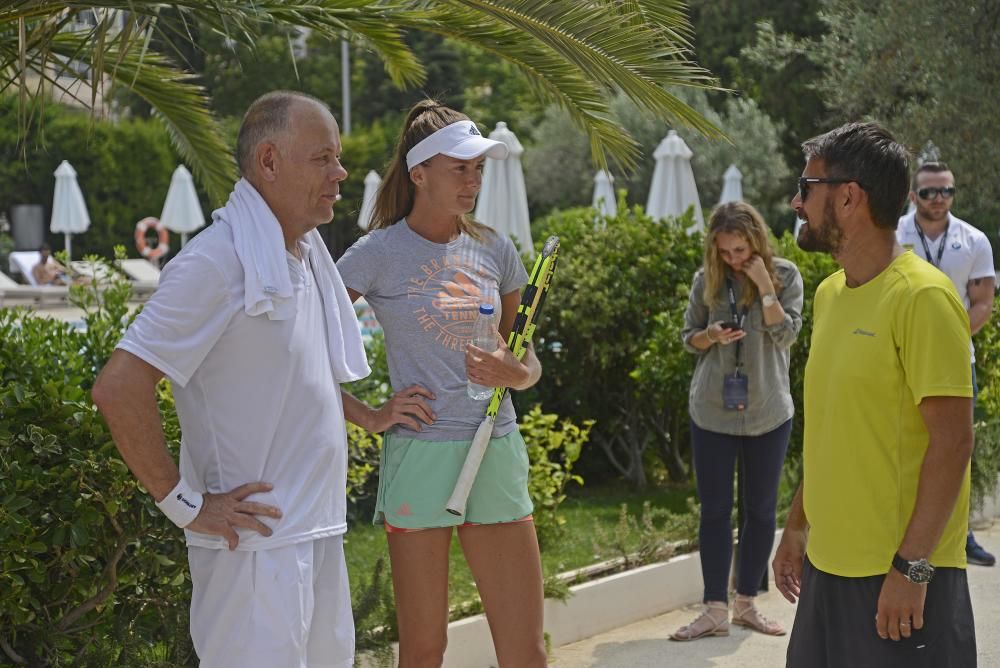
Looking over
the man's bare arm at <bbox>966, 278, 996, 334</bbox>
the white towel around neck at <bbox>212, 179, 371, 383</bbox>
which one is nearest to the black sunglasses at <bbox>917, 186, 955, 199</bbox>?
the man's bare arm at <bbox>966, 278, 996, 334</bbox>

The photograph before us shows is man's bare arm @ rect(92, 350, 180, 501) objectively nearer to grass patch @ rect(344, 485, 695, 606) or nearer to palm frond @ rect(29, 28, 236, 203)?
grass patch @ rect(344, 485, 695, 606)

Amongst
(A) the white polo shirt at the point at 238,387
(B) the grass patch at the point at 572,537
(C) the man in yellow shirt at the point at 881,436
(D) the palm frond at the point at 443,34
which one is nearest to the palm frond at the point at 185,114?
(D) the palm frond at the point at 443,34

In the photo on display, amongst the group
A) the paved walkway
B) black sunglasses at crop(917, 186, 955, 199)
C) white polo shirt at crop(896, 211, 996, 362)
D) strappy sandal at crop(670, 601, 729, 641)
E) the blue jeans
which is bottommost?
the paved walkway

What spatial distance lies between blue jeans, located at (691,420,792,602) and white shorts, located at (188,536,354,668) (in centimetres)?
303

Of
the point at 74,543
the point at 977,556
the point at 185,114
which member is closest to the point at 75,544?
the point at 74,543

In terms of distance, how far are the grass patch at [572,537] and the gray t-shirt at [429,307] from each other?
179 centimetres

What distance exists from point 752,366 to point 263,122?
3.21 m

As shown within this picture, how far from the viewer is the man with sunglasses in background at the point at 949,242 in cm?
679

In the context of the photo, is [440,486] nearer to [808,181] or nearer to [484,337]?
[484,337]

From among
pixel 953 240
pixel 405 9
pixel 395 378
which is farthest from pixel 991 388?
pixel 395 378

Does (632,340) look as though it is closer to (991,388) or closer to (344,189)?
(991,388)

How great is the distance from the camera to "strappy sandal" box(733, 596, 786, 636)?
5.77m

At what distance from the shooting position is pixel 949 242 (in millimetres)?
6840

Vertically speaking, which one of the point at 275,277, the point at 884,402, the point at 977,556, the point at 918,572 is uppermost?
the point at 275,277
